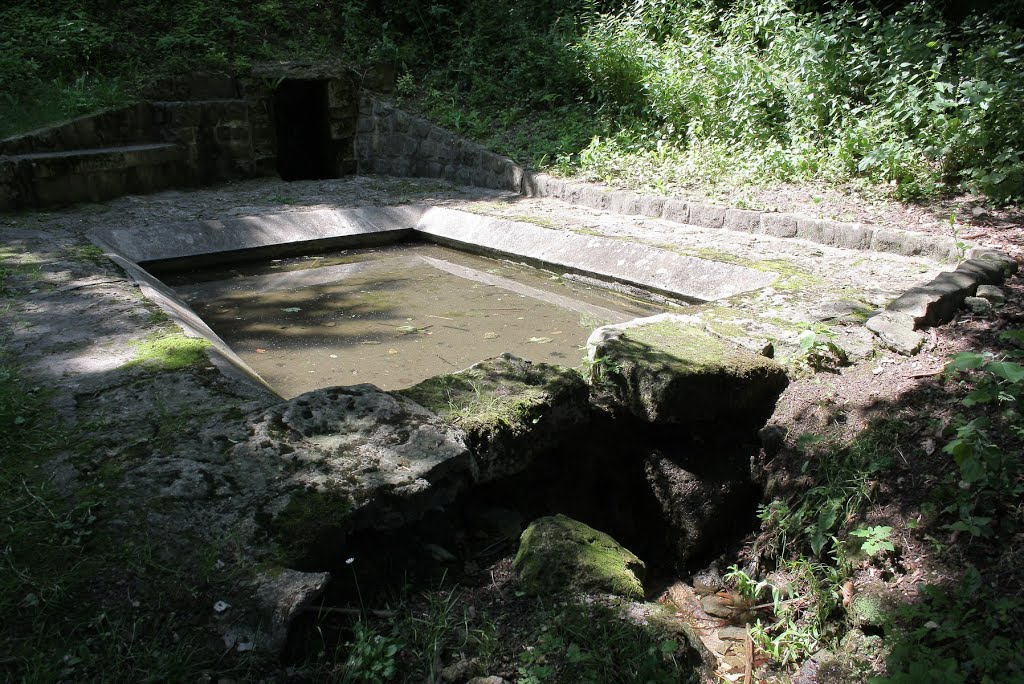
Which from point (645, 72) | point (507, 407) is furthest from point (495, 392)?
point (645, 72)

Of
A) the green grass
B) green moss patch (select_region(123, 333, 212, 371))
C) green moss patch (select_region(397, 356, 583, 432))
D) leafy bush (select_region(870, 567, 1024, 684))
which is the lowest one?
leafy bush (select_region(870, 567, 1024, 684))

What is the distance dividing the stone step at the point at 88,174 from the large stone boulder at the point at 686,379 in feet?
21.6

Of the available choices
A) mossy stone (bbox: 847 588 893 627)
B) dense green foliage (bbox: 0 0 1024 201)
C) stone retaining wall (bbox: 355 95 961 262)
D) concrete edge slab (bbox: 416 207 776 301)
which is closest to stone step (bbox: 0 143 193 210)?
dense green foliage (bbox: 0 0 1024 201)

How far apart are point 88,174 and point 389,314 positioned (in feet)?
15.2

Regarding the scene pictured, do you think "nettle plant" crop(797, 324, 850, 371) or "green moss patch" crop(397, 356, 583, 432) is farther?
"nettle plant" crop(797, 324, 850, 371)

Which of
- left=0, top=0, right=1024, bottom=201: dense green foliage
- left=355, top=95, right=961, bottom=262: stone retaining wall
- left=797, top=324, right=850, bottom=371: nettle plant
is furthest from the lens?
left=0, top=0, right=1024, bottom=201: dense green foliage

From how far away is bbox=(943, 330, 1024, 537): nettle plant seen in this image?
97.2 inches

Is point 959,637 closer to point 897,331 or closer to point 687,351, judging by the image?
point 687,351

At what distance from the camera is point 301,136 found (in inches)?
435

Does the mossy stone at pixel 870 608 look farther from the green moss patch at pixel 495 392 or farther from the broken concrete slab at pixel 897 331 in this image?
the broken concrete slab at pixel 897 331

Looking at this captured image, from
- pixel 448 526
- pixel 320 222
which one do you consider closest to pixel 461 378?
pixel 448 526

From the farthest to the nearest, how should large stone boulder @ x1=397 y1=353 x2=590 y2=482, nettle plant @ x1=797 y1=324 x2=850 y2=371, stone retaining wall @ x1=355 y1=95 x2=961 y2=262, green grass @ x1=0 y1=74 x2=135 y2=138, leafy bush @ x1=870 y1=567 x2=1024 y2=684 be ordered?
→ green grass @ x1=0 y1=74 x2=135 y2=138, stone retaining wall @ x1=355 y1=95 x2=961 y2=262, nettle plant @ x1=797 y1=324 x2=850 y2=371, large stone boulder @ x1=397 y1=353 x2=590 y2=482, leafy bush @ x1=870 y1=567 x2=1024 y2=684

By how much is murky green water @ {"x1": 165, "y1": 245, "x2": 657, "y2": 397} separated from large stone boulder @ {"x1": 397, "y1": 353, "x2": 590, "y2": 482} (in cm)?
→ 102

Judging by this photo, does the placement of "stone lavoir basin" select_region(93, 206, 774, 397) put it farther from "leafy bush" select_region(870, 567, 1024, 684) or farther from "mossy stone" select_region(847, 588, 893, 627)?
"leafy bush" select_region(870, 567, 1024, 684)
